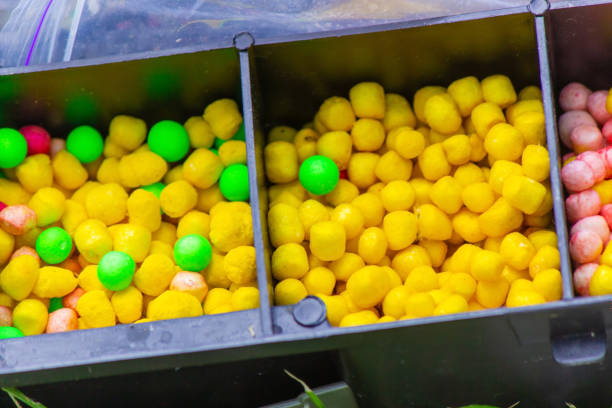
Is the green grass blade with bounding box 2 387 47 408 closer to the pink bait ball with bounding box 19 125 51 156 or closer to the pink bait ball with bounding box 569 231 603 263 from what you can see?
the pink bait ball with bounding box 19 125 51 156

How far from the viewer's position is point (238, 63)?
4.49 feet

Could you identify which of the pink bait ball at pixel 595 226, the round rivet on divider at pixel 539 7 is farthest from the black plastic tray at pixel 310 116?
the pink bait ball at pixel 595 226

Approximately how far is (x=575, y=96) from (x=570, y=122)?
50 millimetres

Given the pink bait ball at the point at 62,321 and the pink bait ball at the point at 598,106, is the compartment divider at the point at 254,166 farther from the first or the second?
the pink bait ball at the point at 598,106

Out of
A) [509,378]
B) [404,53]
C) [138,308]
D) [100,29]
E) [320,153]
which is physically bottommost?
[509,378]

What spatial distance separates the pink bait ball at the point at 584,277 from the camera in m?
1.21

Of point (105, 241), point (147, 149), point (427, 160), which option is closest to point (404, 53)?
point (427, 160)

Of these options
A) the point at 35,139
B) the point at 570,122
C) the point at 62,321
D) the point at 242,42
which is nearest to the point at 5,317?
the point at 62,321

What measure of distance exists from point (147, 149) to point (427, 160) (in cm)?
52

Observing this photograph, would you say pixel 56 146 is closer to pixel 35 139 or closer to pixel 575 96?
pixel 35 139

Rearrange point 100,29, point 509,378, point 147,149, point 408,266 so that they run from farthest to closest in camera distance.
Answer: point 100,29 → point 147,149 → point 408,266 → point 509,378

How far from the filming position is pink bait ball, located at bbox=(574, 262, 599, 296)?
121 cm

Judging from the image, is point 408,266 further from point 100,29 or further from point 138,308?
point 100,29

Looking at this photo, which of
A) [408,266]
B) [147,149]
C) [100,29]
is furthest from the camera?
Answer: [100,29]
